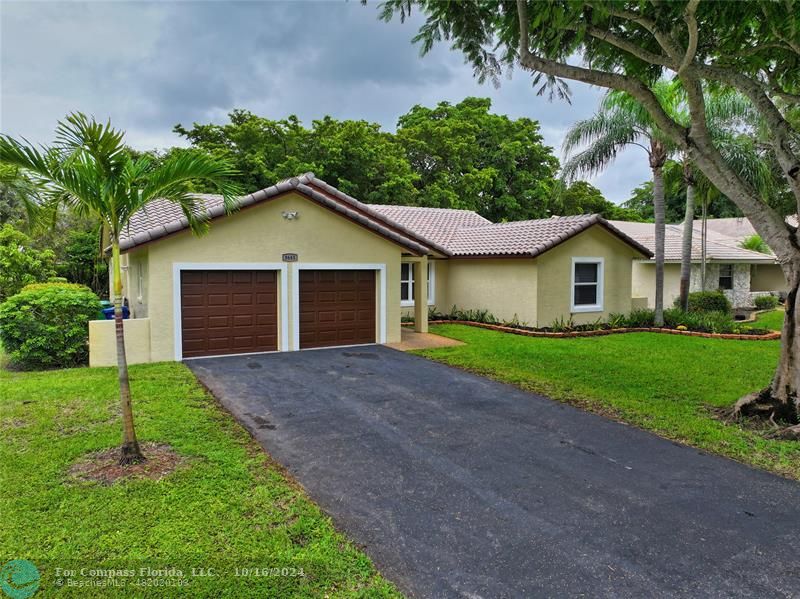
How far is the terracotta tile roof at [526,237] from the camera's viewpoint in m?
16.5

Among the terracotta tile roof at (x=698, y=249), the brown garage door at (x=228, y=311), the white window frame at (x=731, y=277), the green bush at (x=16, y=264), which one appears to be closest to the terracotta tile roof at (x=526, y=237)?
the terracotta tile roof at (x=698, y=249)

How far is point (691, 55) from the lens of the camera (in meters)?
7.01

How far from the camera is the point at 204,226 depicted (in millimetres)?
8711


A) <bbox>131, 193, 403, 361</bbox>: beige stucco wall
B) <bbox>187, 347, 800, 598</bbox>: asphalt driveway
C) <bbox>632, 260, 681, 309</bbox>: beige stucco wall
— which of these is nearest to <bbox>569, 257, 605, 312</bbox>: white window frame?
<bbox>131, 193, 403, 361</bbox>: beige stucco wall

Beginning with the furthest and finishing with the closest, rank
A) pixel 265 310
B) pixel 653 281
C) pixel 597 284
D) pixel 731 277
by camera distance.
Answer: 1. pixel 731 277
2. pixel 653 281
3. pixel 597 284
4. pixel 265 310

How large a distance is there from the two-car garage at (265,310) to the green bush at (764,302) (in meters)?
22.9

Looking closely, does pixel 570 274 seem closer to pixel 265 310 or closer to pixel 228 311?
pixel 265 310

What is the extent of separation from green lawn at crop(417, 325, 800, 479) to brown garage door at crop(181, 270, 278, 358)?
4232 millimetres

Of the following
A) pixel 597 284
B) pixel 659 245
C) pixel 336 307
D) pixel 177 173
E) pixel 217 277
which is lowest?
pixel 336 307

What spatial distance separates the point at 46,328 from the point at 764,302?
31.1 metres

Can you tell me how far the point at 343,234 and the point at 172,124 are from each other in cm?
2066

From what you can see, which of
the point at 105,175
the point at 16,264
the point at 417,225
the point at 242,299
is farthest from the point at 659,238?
the point at 16,264

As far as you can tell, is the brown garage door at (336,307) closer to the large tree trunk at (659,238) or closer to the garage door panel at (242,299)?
the garage door panel at (242,299)

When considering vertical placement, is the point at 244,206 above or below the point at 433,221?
below
